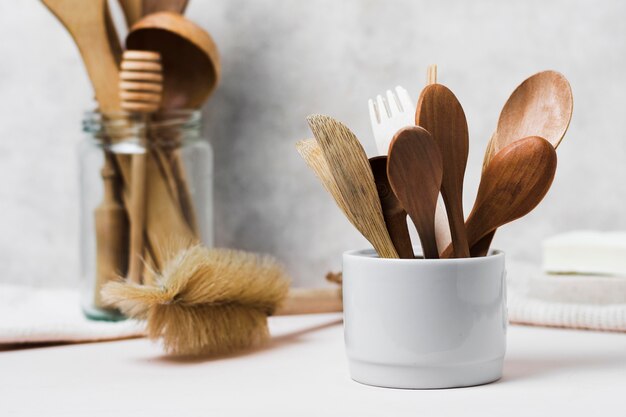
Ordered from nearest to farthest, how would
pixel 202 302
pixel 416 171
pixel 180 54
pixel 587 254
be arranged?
pixel 416 171 < pixel 202 302 < pixel 587 254 < pixel 180 54

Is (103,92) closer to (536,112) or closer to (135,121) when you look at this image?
(135,121)

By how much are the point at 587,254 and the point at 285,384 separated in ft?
1.07

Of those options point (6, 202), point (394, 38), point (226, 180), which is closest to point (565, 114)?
point (394, 38)

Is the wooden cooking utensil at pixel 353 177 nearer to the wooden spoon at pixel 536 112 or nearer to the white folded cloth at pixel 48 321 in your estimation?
the wooden spoon at pixel 536 112

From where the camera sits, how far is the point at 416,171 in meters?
0.46

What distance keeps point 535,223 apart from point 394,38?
0.80 ft

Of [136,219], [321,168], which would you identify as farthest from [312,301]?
[321,168]

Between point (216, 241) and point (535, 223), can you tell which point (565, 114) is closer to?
point (535, 223)

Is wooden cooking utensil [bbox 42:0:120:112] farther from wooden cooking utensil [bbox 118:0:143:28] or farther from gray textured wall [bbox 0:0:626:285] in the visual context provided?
gray textured wall [bbox 0:0:626:285]

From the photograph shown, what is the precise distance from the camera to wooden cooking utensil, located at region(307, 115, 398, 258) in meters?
0.48

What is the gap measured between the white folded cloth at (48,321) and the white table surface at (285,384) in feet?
0.04

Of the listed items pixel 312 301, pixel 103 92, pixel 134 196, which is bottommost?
pixel 312 301

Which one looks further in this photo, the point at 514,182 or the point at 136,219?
the point at 136,219

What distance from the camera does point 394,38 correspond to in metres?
0.85
